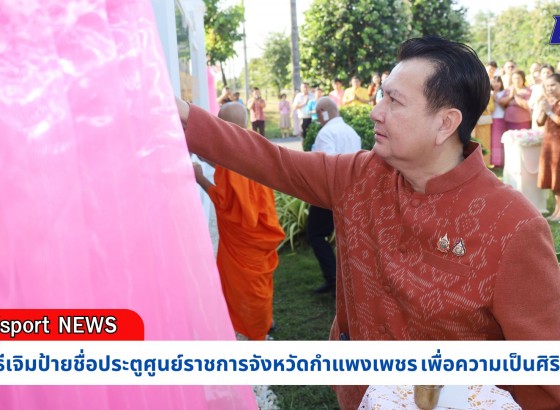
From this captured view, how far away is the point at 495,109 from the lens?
38.0 feet

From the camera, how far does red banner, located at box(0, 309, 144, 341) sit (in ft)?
4.07

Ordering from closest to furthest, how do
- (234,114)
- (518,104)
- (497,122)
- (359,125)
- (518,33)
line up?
(234,114), (359,125), (518,104), (497,122), (518,33)

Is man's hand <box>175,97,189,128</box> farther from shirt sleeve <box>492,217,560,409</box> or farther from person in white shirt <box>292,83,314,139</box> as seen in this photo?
person in white shirt <box>292,83,314,139</box>

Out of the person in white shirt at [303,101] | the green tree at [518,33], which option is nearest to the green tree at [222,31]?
the person in white shirt at [303,101]

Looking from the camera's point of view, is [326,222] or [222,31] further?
[222,31]

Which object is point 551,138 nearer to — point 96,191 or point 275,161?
point 275,161

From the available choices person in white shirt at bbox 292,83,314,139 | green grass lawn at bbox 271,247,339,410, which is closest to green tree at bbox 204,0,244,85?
person in white shirt at bbox 292,83,314,139

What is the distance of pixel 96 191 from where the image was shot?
49.9 inches

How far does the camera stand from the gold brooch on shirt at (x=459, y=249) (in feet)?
4.97

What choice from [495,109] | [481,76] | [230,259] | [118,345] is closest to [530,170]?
[495,109]

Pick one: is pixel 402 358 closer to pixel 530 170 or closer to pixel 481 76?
pixel 481 76

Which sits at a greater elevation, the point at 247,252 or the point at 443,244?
the point at 443,244

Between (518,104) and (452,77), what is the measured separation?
1015 cm

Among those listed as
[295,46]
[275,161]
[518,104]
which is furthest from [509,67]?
[275,161]
